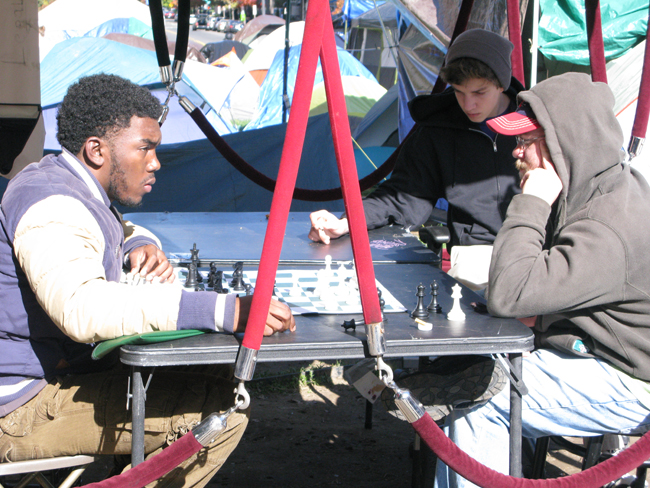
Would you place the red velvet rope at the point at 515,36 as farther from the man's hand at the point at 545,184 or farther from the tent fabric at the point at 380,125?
the tent fabric at the point at 380,125

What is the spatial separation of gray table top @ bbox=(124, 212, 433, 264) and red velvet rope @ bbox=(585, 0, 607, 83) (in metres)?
1.33

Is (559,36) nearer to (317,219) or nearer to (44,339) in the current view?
(317,219)

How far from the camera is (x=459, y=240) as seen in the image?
2854 millimetres

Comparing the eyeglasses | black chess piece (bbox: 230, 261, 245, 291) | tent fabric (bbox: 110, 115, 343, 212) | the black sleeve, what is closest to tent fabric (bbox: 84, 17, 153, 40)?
tent fabric (bbox: 110, 115, 343, 212)

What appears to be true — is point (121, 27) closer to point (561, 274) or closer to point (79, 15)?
point (79, 15)

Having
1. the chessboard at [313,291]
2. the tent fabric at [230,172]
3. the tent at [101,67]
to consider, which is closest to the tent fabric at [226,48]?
the tent at [101,67]

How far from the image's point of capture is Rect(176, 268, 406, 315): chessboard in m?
1.90

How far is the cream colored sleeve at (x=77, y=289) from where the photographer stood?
5.00 feet

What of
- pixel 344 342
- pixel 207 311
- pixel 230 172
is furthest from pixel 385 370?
pixel 230 172

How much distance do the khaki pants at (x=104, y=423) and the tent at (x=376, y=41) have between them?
1216 centimetres

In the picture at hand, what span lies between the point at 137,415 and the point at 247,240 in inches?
55.0

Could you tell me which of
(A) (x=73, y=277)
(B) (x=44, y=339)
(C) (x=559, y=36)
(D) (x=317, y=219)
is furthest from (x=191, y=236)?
(C) (x=559, y=36)

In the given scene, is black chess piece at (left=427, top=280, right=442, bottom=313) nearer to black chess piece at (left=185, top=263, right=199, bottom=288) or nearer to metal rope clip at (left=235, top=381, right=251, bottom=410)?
metal rope clip at (left=235, top=381, right=251, bottom=410)

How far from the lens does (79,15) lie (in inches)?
658
